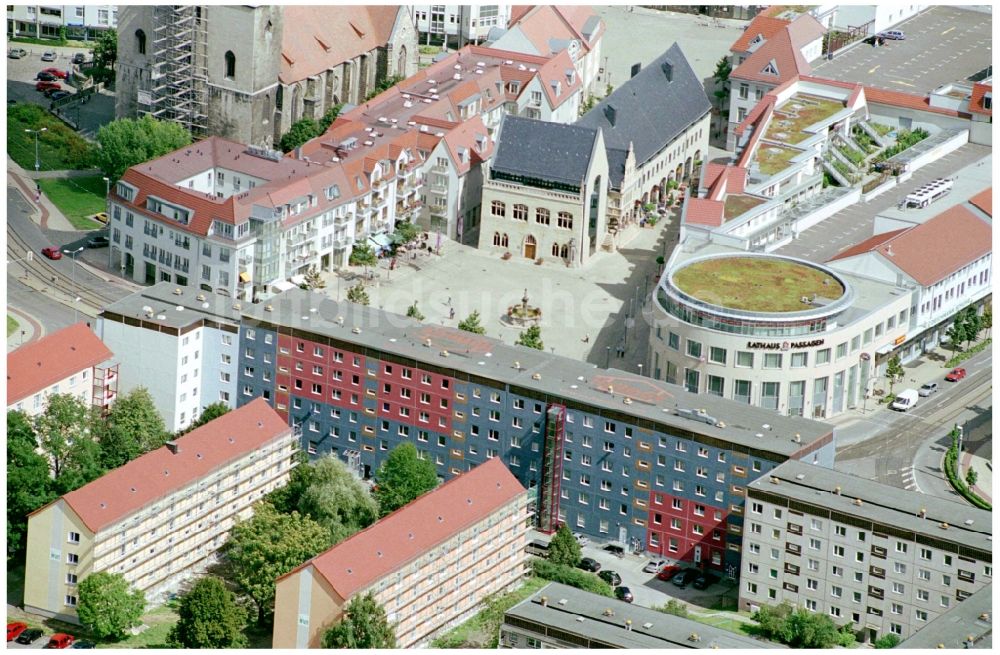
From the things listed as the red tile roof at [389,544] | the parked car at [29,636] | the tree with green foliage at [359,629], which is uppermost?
the red tile roof at [389,544]

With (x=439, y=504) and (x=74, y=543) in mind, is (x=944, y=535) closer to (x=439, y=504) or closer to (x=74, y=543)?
(x=439, y=504)

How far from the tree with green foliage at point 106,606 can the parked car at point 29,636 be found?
3580 millimetres

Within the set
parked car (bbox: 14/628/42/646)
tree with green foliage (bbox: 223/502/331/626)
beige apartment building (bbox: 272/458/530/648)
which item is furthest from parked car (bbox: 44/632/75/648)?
beige apartment building (bbox: 272/458/530/648)

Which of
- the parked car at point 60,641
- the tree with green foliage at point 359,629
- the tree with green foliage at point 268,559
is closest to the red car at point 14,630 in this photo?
the parked car at point 60,641

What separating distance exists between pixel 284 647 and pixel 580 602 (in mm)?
23229

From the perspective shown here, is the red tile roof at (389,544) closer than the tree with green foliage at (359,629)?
No

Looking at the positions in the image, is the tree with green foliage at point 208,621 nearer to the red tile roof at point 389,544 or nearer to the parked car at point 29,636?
the red tile roof at point 389,544

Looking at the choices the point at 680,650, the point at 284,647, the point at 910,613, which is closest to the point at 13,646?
the point at 284,647

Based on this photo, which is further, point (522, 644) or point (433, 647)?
point (433, 647)

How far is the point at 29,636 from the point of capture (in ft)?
642

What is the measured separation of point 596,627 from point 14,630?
46.6 metres

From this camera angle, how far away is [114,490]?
655 ft

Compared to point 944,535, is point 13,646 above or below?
below

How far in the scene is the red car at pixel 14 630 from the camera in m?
196
